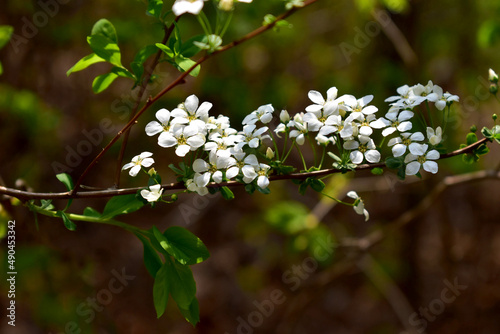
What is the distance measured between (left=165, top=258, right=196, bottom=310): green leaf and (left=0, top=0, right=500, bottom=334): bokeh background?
5.82 ft

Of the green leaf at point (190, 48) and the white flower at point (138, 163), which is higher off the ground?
the green leaf at point (190, 48)

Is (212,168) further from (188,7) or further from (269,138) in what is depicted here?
(188,7)

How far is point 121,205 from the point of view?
1.47m

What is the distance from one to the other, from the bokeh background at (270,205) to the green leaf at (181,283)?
5.82 feet

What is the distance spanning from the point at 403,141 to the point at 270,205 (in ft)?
10.1

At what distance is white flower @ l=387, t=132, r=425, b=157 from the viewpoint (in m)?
1.33

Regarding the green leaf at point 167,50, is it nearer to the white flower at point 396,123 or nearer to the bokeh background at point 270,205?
the white flower at point 396,123

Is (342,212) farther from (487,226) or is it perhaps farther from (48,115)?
(48,115)

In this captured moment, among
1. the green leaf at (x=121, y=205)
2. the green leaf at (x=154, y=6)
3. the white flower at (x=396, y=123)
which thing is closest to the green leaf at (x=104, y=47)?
the green leaf at (x=154, y=6)

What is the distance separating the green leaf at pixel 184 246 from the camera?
1.31 meters

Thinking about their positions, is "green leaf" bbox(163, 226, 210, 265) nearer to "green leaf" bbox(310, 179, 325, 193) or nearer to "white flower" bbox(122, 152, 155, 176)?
"white flower" bbox(122, 152, 155, 176)

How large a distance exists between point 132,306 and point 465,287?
307cm

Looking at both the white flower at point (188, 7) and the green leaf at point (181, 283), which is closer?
the white flower at point (188, 7)

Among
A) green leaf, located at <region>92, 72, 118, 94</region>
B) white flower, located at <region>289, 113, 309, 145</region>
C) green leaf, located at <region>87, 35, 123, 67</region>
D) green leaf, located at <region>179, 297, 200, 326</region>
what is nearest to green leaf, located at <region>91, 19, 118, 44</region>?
green leaf, located at <region>87, 35, 123, 67</region>
